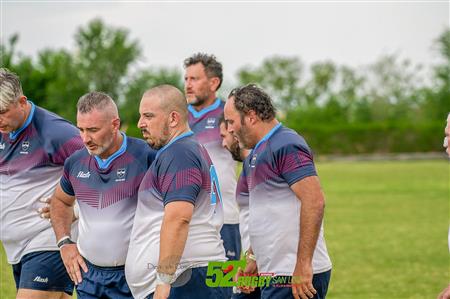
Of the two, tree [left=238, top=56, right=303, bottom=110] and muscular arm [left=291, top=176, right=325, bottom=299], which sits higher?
muscular arm [left=291, top=176, right=325, bottom=299]

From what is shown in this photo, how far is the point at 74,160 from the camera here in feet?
22.7

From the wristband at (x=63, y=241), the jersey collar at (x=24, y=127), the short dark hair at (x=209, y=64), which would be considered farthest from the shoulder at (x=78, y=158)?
the short dark hair at (x=209, y=64)

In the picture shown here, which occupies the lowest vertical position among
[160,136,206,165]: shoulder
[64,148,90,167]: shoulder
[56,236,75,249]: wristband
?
[56,236,75,249]: wristband

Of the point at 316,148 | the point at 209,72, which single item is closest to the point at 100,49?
the point at 316,148

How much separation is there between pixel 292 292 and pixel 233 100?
4.78ft

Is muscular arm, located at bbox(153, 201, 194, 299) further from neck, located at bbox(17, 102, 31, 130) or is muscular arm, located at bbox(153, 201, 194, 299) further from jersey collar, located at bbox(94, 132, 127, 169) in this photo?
neck, located at bbox(17, 102, 31, 130)

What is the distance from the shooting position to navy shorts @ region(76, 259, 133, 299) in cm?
658

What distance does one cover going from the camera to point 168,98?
20.3 ft

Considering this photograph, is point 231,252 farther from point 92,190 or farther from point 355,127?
point 355,127

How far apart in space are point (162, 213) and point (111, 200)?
62cm

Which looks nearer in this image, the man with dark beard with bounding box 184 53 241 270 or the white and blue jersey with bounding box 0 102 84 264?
the white and blue jersey with bounding box 0 102 84 264

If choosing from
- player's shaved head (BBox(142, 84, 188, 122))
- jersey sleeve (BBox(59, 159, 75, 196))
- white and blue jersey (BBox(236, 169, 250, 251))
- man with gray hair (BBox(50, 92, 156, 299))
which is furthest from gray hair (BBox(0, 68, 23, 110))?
white and blue jersey (BBox(236, 169, 250, 251))

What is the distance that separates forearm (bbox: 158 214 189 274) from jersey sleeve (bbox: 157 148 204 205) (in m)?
0.15

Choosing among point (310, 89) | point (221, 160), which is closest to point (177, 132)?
point (221, 160)
